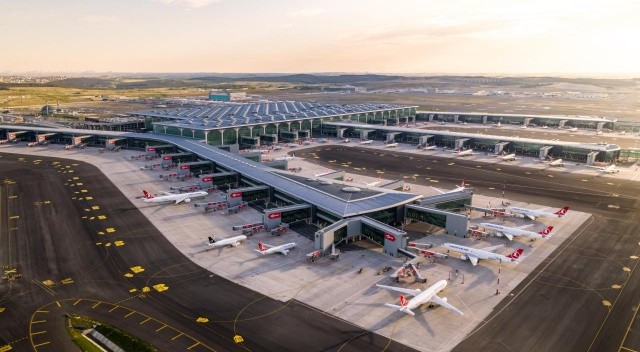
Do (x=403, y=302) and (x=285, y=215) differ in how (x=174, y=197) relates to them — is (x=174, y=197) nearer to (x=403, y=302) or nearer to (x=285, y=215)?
(x=285, y=215)

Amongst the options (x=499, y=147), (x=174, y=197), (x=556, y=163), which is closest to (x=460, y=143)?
(x=499, y=147)

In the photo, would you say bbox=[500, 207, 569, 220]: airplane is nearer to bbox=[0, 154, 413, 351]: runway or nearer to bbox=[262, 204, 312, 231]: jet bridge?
bbox=[262, 204, 312, 231]: jet bridge

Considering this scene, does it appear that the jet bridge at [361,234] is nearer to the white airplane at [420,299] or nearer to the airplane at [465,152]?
the white airplane at [420,299]

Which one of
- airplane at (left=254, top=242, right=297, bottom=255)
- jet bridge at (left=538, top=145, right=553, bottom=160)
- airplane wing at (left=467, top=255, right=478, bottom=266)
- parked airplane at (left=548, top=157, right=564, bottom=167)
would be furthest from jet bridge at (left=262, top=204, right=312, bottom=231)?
jet bridge at (left=538, top=145, right=553, bottom=160)

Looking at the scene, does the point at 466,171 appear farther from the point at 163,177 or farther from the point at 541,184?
the point at 163,177

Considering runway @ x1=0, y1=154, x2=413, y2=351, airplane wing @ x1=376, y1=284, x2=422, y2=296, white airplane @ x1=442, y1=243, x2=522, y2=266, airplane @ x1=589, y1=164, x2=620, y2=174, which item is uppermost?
airplane @ x1=589, y1=164, x2=620, y2=174

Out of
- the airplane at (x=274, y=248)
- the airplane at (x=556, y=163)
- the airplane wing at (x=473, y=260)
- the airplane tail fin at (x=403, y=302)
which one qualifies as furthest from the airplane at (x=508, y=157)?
the airplane tail fin at (x=403, y=302)

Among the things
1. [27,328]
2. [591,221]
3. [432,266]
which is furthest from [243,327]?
[591,221]
